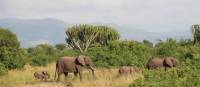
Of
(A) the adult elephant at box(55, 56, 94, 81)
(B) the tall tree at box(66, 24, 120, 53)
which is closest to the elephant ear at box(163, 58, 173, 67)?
(A) the adult elephant at box(55, 56, 94, 81)

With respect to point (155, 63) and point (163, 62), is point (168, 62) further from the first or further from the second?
point (155, 63)

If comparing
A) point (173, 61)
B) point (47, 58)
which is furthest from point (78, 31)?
point (173, 61)

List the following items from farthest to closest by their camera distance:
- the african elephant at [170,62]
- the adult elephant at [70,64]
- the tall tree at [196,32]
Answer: the tall tree at [196,32] < the african elephant at [170,62] < the adult elephant at [70,64]

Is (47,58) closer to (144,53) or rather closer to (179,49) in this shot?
(144,53)

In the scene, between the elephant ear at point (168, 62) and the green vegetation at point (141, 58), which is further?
the elephant ear at point (168, 62)

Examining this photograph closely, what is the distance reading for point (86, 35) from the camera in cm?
5053

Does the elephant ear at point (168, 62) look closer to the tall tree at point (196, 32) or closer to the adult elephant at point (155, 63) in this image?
the adult elephant at point (155, 63)

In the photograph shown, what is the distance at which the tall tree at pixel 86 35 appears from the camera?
5025 centimetres

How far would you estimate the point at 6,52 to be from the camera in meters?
28.8

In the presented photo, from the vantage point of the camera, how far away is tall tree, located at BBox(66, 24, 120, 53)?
5025 cm

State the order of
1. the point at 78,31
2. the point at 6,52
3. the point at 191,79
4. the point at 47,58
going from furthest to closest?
the point at 78,31, the point at 47,58, the point at 6,52, the point at 191,79

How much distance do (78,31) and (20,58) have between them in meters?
21.6

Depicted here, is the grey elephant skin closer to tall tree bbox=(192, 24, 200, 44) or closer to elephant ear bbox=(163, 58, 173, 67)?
elephant ear bbox=(163, 58, 173, 67)

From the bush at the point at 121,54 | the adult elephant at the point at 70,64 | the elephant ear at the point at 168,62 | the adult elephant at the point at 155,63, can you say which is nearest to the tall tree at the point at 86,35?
the bush at the point at 121,54
